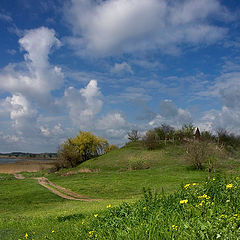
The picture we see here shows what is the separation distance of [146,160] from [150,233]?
162 ft

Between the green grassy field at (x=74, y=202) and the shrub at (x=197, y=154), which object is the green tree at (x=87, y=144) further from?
the shrub at (x=197, y=154)

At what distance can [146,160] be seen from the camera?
52.3 meters

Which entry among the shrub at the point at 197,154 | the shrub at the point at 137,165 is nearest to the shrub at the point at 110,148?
the shrub at the point at 137,165

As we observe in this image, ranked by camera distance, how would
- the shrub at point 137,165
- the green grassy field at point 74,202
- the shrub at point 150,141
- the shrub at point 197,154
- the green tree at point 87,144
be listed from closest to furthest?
the green grassy field at point 74,202, the shrub at point 197,154, the shrub at point 137,165, the shrub at point 150,141, the green tree at point 87,144

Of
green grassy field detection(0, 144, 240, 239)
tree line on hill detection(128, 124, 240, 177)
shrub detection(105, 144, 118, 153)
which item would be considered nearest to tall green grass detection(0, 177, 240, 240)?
green grassy field detection(0, 144, 240, 239)

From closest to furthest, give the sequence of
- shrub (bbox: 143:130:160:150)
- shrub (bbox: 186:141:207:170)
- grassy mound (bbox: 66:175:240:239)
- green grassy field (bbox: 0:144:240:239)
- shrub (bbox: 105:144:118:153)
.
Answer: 1. grassy mound (bbox: 66:175:240:239)
2. green grassy field (bbox: 0:144:240:239)
3. shrub (bbox: 186:141:207:170)
4. shrub (bbox: 143:130:160:150)
5. shrub (bbox: 105:144:118:153)

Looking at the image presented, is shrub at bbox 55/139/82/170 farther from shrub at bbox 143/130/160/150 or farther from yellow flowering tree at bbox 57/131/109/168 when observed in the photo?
shrub at bbox 143/130/160/150

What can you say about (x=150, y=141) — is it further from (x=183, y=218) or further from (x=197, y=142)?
(x=183, y=218)

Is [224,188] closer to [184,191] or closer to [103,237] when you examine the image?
[184,191]

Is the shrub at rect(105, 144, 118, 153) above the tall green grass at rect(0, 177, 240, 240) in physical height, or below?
above

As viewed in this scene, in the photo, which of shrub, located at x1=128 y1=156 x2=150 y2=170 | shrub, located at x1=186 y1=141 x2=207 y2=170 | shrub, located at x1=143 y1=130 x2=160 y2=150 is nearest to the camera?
shrub, located at x1=186 y1=141 x2=207 y2=170

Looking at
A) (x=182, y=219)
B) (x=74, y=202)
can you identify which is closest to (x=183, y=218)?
(x=182, y=219)

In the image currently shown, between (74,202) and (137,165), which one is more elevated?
(137,165)

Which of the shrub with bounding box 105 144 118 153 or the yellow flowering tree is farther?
the shrub with bounding box 105 144 118 153
